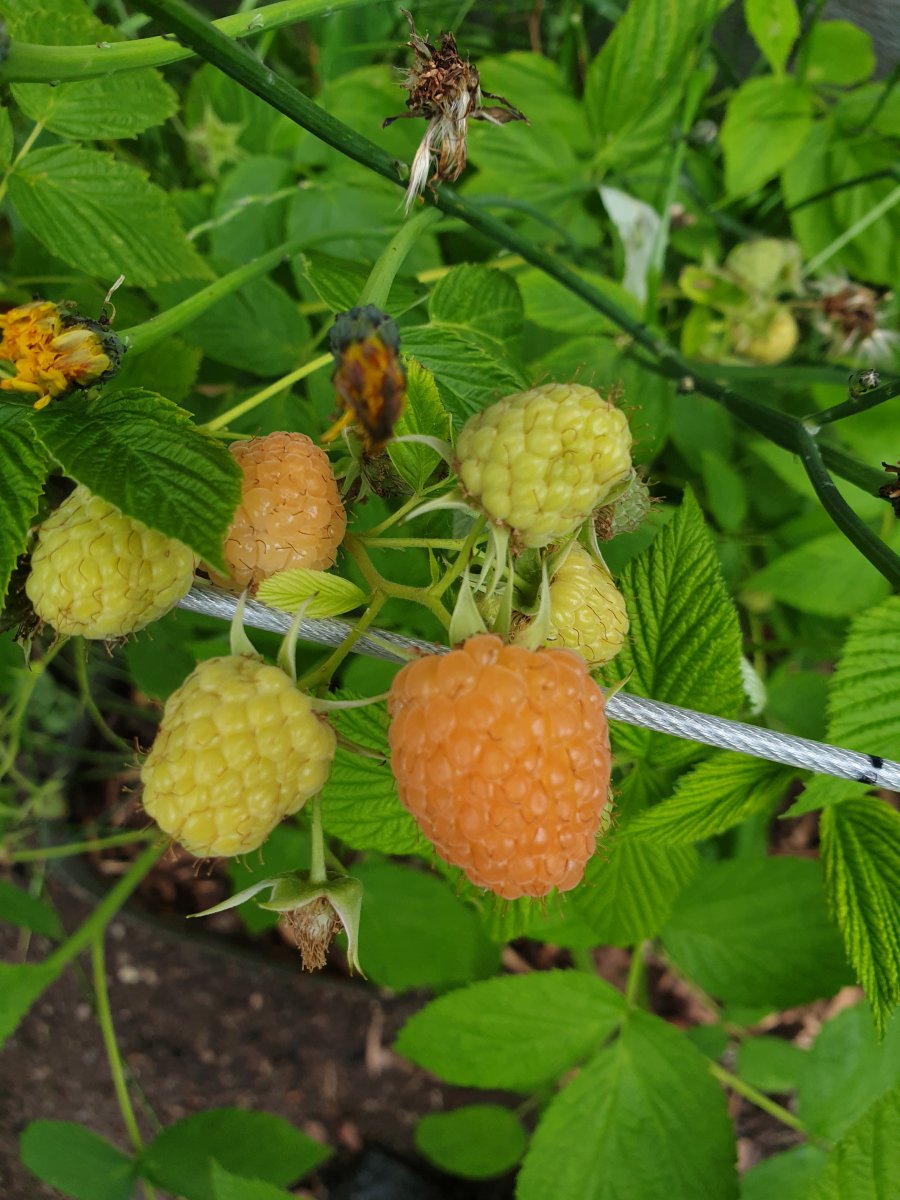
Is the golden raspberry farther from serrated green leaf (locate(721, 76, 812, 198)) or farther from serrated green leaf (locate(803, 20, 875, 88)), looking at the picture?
serrated green leaf (locate(803, 20, 875, 88))

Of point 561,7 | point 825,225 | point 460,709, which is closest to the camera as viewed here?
point 460,709

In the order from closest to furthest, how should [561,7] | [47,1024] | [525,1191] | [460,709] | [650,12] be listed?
1. [460,709]
2. [525,1191]
3. [650,12]
4. [561,7]
5. [47,1024]

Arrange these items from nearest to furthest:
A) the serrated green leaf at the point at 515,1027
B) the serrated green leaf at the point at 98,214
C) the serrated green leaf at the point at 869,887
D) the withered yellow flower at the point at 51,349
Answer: the withered yellow flower at the point at 51,349, the serrated green leaf at the point at 869,887, the serrated green leaf at the point at 98,214, the serrated green leaf at the point at 515,1027

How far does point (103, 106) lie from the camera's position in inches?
29.7

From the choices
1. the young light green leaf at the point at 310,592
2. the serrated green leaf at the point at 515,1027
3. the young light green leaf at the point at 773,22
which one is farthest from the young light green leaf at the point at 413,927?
the young light green leaf at the point at 773,22

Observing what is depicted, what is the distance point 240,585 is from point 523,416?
0.21 m

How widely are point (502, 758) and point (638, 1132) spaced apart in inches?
22.5

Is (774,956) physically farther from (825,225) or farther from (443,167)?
(825,225)

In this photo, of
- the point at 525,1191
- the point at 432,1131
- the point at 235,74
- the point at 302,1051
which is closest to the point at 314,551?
the point at 235,74

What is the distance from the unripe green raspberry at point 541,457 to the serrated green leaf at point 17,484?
0.25 metres

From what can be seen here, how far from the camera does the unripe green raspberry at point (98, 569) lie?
479 mm

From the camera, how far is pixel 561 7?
4.27 feet

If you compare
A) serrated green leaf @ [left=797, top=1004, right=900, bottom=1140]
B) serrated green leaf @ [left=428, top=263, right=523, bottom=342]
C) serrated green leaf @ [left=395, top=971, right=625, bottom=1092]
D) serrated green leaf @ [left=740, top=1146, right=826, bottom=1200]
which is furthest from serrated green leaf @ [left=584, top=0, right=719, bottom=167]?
serrated green leaf @ [left=740, top=1146, right=826, bottom=1200]

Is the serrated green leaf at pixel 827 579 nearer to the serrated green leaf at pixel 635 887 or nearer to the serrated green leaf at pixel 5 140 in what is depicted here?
the serrated green leaf at pixel 635 887
